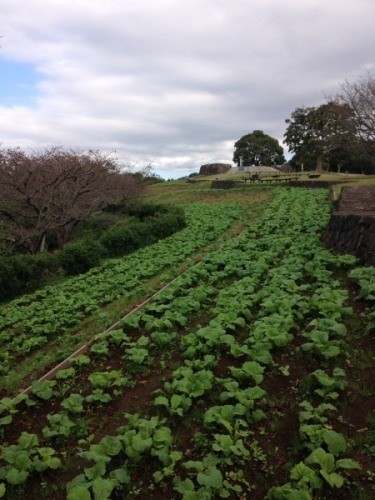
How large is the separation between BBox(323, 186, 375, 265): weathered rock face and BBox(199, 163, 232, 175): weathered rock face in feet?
184

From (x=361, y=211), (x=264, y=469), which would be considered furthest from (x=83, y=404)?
(x=361, y=211)

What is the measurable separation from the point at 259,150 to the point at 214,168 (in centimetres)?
1175

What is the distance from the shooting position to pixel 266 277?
10.6 metres

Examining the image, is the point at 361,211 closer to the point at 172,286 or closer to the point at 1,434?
the point at 172,286

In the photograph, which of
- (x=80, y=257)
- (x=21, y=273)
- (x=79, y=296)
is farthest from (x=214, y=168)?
(x=79, y=296)

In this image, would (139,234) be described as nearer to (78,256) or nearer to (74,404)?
(78,256)

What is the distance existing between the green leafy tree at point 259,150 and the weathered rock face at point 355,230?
6356 cm

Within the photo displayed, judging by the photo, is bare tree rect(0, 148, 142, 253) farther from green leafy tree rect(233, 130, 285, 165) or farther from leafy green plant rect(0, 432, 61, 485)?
green leafy tree rect(233, 130, 285, 165)

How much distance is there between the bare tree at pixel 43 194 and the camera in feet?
72.4

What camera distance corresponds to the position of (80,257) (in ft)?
61.1

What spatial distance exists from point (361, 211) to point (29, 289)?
13782 millimetres

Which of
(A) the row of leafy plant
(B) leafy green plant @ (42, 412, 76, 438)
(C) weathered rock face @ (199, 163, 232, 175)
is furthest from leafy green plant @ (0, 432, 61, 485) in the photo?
(C) weathered rock face @ (199, 163, 232, 175)

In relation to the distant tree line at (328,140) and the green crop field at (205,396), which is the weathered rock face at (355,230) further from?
the distant tree line at (328,140)

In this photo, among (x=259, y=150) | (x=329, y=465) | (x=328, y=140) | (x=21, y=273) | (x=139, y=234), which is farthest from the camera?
(x=259, y=150)
